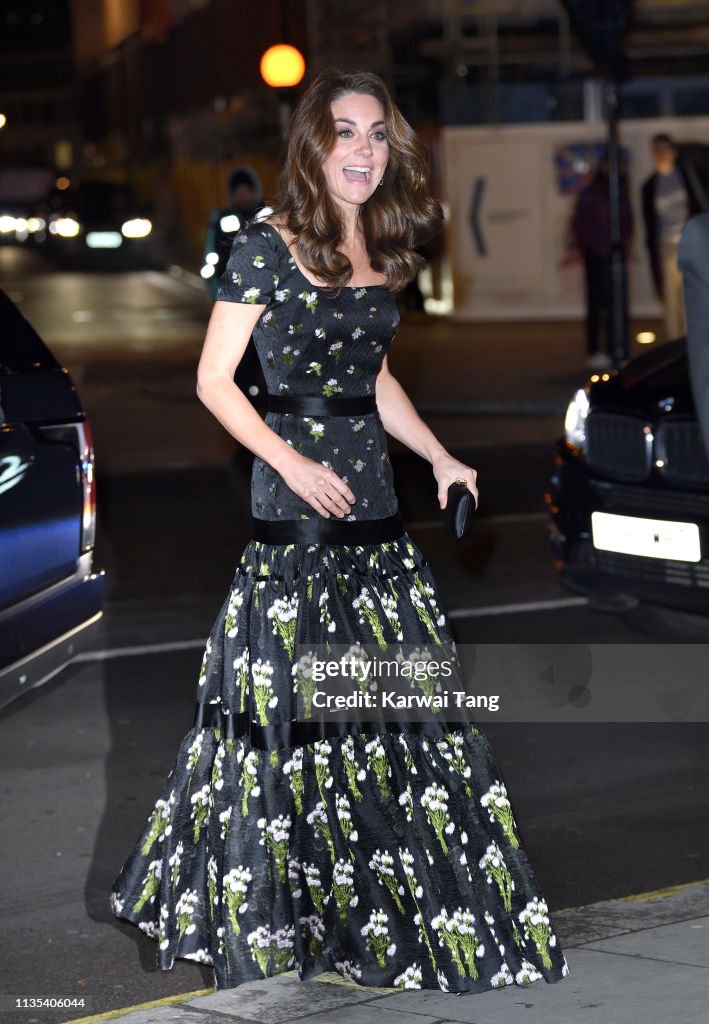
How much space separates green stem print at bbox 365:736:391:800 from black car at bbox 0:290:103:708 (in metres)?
1.64

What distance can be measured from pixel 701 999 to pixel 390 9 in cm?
2290

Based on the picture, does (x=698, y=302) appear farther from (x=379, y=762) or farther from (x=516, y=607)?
(x=516, y=607)

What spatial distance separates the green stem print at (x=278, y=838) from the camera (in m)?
3.91

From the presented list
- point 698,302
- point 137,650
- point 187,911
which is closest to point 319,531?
point 187,911

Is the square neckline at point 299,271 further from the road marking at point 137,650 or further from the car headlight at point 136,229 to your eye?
the car headlight at point 136,229

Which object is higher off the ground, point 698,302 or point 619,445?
point 698,302

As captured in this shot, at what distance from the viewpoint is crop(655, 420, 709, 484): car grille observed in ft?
22.7

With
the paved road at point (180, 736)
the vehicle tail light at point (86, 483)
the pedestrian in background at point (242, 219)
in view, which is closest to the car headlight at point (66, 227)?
the pedestrian in background at point (242, 219)

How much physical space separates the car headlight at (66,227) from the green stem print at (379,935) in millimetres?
40640

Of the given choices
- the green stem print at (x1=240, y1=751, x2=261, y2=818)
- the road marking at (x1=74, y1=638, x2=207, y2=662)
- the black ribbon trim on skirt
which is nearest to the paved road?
the road marking at (x1=74, y1=638, x2=207, y2=662)

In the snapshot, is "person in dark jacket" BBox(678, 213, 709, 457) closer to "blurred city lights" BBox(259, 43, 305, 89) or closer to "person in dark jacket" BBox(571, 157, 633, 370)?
"blurred city lights" BBox(259, 43, 305, 89)

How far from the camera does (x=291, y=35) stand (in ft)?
85.4

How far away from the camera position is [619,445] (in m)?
7.28

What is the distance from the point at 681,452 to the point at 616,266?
30.8 feet
